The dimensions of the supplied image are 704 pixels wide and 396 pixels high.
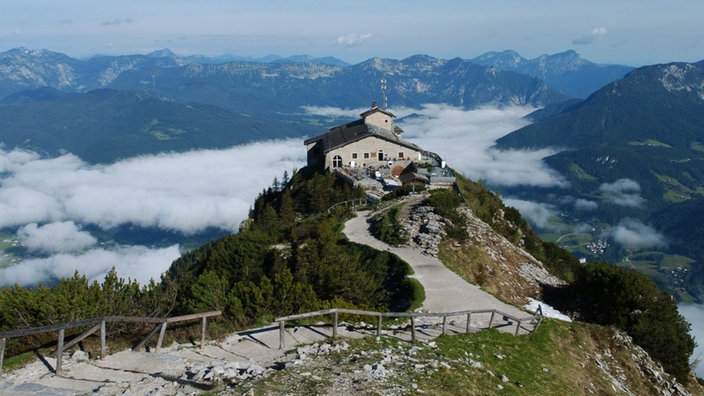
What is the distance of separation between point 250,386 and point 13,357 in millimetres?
7756

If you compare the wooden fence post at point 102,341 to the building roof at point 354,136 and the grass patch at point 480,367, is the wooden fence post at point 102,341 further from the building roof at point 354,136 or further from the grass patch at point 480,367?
the building roof at point 354,136

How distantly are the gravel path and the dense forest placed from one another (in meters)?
0.78

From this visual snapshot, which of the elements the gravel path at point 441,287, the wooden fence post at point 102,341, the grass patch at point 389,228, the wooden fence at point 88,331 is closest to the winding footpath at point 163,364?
the wooden fence post at point 102,341

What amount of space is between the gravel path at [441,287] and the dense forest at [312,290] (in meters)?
0.78

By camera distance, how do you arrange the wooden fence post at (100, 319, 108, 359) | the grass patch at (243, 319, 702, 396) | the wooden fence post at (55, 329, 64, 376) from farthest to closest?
the wooden fence post at (100, 319, 108, 359) < the wooden fence post at (55, 329, 64, 376) < the grass patch at (243, 319, 702, 396)

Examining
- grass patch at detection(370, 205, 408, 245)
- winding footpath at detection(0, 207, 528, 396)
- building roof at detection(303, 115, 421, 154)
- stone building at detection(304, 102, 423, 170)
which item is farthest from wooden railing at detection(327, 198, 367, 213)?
winding footpath at detection(0, 207, 528, 396)

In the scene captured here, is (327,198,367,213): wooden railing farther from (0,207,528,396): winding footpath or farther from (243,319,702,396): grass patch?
(243,319,702,396): grass patch

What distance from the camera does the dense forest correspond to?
20.2 meters

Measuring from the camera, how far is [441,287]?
29250 mm

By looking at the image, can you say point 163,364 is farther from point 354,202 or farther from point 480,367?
point 354,202

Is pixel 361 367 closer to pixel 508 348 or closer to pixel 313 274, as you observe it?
pixel 508 348

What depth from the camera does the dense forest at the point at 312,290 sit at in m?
20.2

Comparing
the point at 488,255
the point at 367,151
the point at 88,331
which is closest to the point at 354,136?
the point at 367,151

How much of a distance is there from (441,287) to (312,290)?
8.12m
